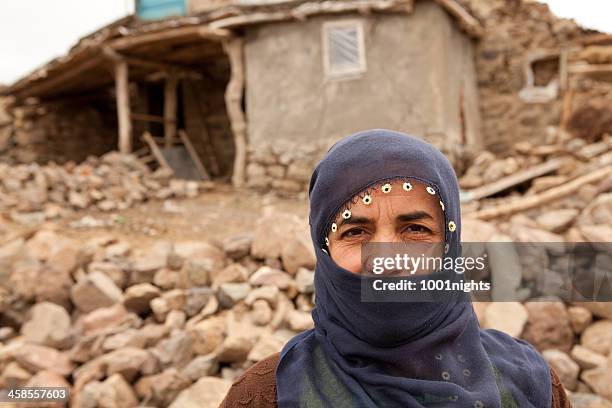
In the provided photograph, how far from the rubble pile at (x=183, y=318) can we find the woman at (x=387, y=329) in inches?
58.6

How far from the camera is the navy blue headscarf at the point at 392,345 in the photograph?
3.57 feet

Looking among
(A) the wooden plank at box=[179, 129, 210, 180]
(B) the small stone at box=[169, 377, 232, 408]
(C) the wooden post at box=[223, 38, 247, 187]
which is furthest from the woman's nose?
(A) the wooden plank at box=[179, 129, 210, 180]

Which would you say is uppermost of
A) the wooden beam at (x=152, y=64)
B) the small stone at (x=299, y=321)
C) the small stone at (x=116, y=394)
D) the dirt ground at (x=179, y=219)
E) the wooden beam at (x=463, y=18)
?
the wooden beam at (x=463, y=18)

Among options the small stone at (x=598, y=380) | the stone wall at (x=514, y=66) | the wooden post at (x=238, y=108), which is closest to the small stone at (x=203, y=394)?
the small stone at (x=598, y=380)

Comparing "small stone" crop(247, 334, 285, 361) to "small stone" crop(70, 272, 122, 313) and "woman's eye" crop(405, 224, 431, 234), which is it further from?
"woman's eye" crop(405, 224, 431, 234)

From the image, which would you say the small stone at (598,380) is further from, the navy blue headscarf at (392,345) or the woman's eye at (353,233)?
the woman's eye at (353,233)

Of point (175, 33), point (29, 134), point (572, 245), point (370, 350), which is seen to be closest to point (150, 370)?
point (370, 350)

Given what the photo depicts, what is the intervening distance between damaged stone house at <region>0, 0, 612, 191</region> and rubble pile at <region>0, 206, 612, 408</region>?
3.85 m

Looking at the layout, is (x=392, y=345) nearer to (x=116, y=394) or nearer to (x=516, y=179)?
(x=116, y=394)

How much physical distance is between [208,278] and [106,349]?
947 mm

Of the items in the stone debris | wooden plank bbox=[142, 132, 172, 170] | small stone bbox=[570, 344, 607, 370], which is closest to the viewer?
small stone bbox=[570, 344, 607, 370]

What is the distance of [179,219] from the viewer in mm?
6691

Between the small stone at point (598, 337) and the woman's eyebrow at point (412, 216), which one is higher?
the woman's eyebrow at point (412, 216)

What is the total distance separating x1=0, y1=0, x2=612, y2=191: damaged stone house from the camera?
24.2ft
